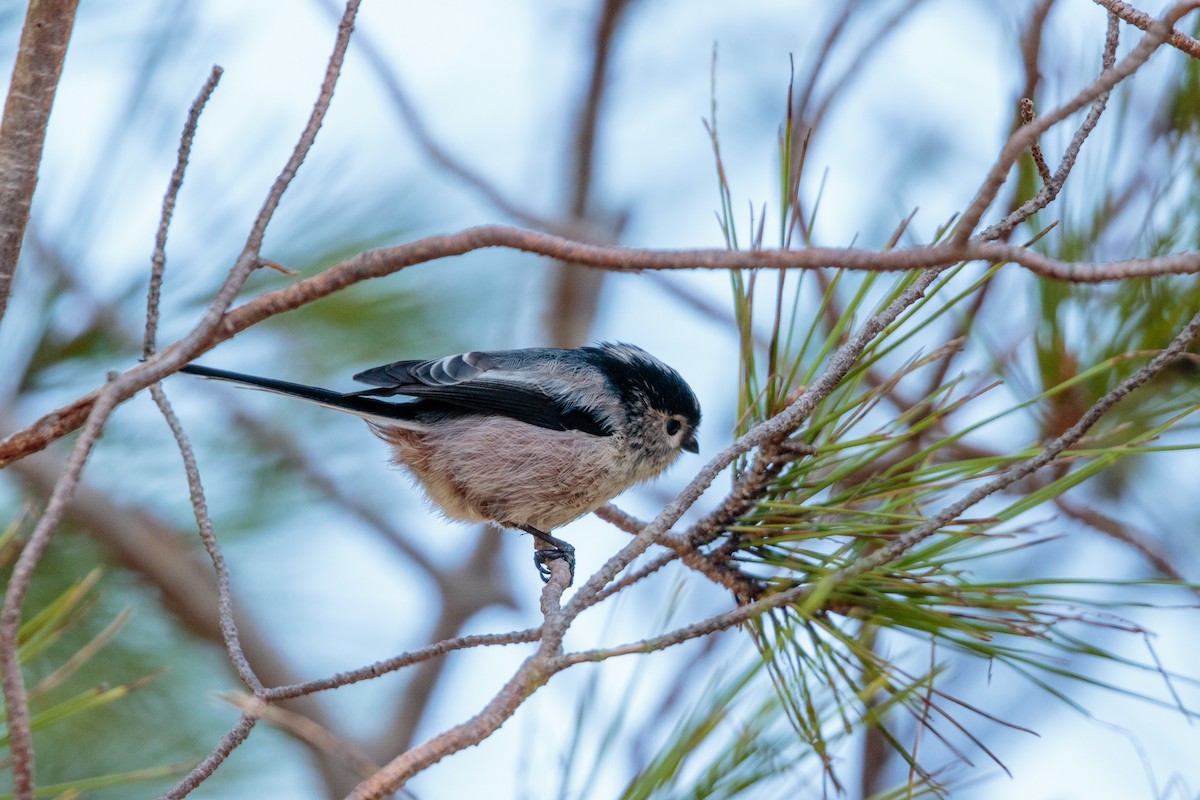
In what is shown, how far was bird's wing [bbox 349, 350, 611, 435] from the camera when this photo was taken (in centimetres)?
226

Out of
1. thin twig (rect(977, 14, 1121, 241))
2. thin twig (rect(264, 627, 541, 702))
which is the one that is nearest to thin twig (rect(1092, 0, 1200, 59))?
thin twig (rect(977, 14, 1121, 241))

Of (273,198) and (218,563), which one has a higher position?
(273,198)

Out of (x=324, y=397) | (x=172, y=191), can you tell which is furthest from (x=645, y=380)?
(x=172, y=191)

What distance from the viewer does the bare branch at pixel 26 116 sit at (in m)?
1.30

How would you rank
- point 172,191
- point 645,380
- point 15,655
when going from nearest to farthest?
point 15,655, point 172,191, point 645,380

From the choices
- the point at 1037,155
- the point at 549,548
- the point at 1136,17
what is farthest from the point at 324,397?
the point at 1136,17

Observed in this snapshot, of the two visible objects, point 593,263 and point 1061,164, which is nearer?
point 593,263

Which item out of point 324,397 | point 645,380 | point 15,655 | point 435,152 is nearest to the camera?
point 15,655

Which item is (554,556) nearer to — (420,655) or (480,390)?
(480,390)

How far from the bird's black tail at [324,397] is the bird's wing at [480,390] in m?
0.03

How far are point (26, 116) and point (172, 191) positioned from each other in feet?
0.70

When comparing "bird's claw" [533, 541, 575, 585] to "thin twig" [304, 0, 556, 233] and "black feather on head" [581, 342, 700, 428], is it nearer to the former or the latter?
"black feather on head" [581, 342, 700, 428]

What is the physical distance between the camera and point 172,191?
125 centimetres

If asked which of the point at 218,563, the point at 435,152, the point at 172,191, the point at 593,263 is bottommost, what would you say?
the point at 218,563
